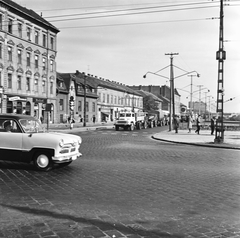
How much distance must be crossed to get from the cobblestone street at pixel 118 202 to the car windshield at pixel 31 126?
1160 mm

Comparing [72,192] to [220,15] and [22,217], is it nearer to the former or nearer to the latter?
[22,217]

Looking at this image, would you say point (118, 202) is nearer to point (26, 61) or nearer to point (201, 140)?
point (201, 140)

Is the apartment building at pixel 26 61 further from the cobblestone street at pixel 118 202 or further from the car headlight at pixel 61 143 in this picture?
the cobblestone street at pixel 118 202

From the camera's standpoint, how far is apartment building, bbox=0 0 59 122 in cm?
4300

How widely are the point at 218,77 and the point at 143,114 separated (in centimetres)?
2778

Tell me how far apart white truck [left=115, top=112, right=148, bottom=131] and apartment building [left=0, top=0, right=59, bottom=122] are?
9957 millimetres

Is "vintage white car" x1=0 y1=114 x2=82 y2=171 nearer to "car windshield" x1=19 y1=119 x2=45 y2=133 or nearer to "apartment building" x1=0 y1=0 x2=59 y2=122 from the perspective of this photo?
"car windshield" x1=19 y1=119 x2=45 y2=133

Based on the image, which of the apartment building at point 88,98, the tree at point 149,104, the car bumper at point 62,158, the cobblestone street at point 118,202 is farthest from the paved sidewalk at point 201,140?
the tree at point 149,104

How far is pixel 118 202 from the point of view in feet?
19.7

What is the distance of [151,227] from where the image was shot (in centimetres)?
471

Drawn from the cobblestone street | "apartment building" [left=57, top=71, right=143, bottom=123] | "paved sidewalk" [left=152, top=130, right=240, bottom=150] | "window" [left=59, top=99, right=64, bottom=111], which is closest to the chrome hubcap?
the cobblestone street

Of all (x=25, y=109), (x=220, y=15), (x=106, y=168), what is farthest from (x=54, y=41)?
(x=106, y=168)

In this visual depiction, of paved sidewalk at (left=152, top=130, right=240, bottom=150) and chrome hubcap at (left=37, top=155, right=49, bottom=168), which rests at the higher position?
chrome hubcap at (left=37, top=155, right=49, bottom=168)

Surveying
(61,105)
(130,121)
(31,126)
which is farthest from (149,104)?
(31,126)
